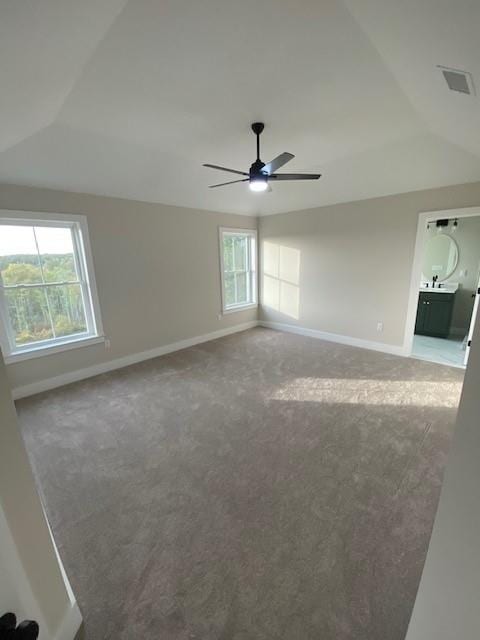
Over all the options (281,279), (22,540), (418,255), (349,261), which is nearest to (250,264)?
(281,279)

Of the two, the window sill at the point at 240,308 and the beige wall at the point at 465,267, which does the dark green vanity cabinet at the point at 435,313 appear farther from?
the window sill at the point at 240,308

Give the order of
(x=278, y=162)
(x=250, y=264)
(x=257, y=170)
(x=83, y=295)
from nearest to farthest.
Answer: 1. (x=278, y=162)
2. (x=257, y=170)
3. (x=83, y=295)
4. (x=250, y=264)

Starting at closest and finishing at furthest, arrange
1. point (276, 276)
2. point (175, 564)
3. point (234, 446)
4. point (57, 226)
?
point (175, 564), point (234, 446), point (57, 226), point (276, 276)

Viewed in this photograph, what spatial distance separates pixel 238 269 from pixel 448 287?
13.0 feet

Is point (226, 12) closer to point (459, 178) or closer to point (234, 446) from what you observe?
point (234, 446)

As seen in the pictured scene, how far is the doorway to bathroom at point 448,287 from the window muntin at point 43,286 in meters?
5.08

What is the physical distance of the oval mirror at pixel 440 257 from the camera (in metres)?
5.05

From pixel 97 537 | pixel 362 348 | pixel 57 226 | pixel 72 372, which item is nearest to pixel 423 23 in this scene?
pixel 97 537

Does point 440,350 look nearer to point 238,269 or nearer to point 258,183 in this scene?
point 238,269

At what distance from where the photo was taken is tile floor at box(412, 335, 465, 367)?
404cm

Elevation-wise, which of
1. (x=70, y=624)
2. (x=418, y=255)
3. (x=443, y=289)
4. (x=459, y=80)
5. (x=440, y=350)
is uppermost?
(x=459, y=80)

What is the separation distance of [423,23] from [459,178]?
2879mm

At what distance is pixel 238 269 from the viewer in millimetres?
5691

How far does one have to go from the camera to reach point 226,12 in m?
1.48
